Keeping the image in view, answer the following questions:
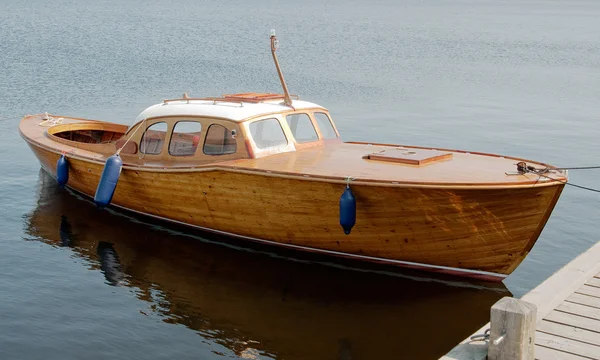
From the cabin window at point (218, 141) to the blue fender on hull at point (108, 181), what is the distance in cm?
159

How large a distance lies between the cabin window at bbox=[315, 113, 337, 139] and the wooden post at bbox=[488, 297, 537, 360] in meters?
7.55

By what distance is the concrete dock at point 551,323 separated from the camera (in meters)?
7.05

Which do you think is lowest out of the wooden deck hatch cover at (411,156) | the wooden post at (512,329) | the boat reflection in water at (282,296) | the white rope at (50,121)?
the boat reflection in water at (282,296)

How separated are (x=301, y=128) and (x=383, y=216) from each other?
321cm

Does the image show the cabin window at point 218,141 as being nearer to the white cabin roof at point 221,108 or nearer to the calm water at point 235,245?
the white cabin roof at point 221,108

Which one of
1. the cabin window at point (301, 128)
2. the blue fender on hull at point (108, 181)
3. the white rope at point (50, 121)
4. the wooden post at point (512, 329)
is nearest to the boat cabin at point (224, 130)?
the cabin window at point (301, 128)

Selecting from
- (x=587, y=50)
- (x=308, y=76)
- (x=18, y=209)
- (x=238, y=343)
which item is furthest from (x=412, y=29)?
(x=238, y=343)

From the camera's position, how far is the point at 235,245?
44.5ft

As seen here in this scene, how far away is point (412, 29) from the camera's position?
193ft

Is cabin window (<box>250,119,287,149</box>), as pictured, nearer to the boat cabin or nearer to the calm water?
the boat cabin

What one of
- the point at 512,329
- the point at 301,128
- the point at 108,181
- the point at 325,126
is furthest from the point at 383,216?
the point at 108,181

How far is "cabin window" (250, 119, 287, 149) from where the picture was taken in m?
13.3

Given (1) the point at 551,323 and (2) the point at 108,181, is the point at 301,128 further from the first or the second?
(1) the point at 551,323

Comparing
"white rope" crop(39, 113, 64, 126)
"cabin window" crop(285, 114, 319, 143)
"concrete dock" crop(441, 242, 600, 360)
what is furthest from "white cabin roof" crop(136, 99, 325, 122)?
"concrete dock" crop(441, 242, 600, 360)
